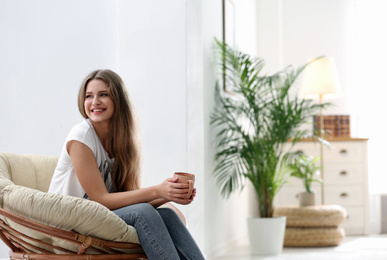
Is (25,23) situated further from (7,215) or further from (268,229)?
(268,229)

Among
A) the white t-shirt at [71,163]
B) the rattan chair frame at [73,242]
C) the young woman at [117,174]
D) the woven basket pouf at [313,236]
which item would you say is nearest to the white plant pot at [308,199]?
the woven basket pouf at [313,236]

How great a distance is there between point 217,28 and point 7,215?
2.58 metres

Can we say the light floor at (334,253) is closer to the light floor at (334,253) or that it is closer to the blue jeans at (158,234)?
the light floor at (334,253)

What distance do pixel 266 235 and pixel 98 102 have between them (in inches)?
88.9

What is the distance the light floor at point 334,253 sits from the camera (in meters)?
3.70

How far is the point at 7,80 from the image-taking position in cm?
319

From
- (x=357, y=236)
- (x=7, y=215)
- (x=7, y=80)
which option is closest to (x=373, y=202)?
(x=357, y=236)

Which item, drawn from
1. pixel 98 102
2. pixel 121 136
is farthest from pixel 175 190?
pixel 98 102

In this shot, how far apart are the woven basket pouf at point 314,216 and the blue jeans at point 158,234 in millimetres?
2586

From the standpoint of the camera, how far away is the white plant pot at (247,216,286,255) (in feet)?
12.7

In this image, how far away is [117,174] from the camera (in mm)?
1996

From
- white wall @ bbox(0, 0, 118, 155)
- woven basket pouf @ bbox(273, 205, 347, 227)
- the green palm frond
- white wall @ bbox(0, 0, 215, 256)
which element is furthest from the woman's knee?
woven basket pouf @ bbox(273, 205, 347, 227)

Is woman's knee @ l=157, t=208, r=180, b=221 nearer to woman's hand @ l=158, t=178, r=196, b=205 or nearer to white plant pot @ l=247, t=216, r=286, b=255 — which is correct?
woman's hand @ l=158, t=178, r=196, b=205

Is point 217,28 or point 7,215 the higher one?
point 217,28
